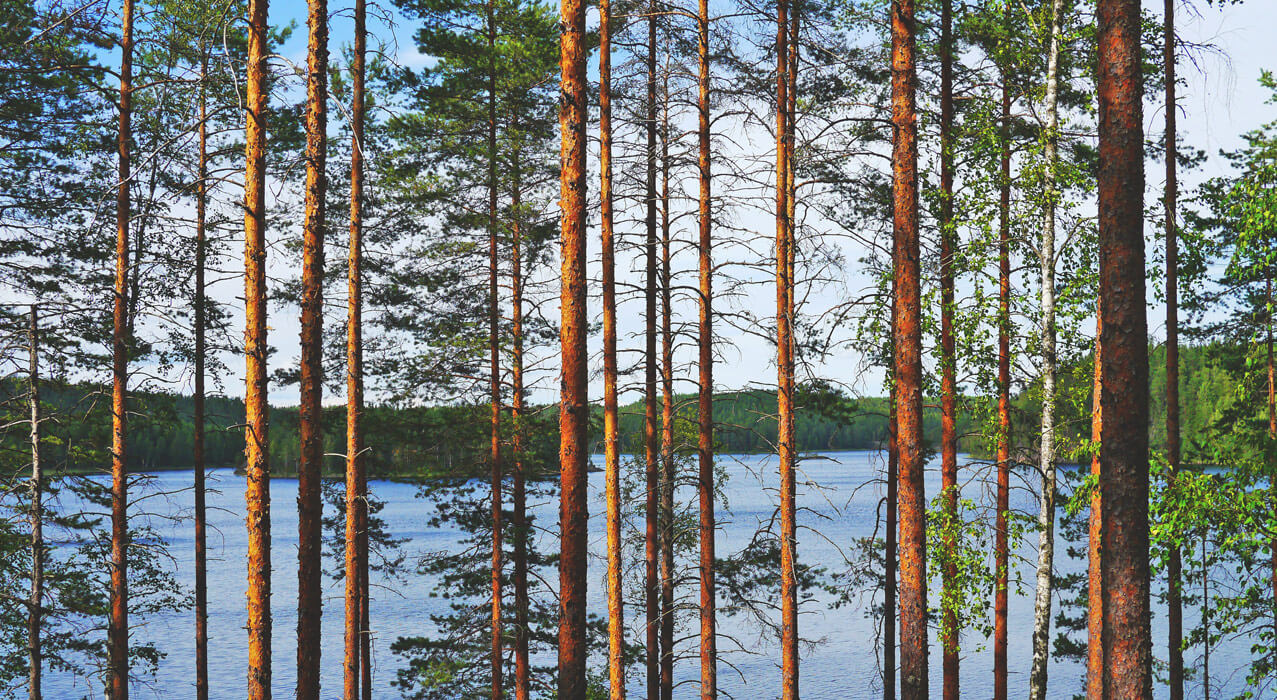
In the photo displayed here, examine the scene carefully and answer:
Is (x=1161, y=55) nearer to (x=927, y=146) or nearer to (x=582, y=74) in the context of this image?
(x=927, y=146)

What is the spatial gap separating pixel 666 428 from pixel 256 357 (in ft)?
23.5

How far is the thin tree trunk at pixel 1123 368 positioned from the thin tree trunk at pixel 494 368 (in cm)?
1017

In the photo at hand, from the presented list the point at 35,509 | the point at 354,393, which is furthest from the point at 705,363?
the point at 35,509

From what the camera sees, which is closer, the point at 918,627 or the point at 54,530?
the point at 918,627

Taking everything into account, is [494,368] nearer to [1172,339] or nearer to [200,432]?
[200,432]

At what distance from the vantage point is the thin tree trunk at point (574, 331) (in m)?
7.32

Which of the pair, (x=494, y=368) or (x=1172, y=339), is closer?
(x=1172, y=339)

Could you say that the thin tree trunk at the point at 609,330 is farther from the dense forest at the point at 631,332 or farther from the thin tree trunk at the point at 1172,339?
the thin tree trunk at the point at 1172,339

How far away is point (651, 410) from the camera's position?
499 inches

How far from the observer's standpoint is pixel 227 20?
6.45 m

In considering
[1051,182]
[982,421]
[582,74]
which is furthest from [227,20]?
[982,421]

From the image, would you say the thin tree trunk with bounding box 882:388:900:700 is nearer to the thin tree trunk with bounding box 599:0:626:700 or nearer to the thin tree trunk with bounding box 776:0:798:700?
the thin tree trunk with bounding box 776:0:798:700

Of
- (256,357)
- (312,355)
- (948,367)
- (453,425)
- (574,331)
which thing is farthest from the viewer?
(453,425)

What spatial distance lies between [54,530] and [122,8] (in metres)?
41.6
